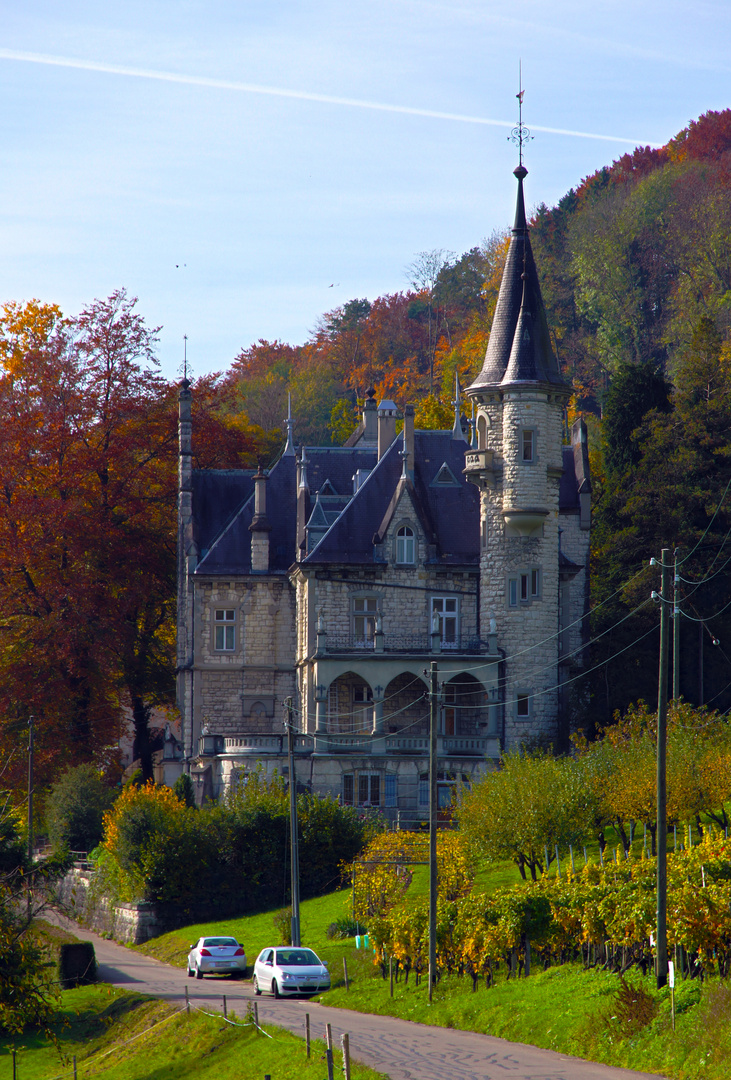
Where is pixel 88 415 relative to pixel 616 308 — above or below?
below

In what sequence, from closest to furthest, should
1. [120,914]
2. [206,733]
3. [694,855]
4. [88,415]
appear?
[694,855] → [120,914] → [206,733] → [88,415]

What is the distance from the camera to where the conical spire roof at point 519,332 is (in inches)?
2195

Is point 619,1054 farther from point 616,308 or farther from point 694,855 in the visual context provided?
point 616,308

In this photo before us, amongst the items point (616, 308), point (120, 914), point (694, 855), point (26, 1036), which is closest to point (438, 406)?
point (616, 308)

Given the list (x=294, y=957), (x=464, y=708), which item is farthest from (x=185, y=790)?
(x=294, y=957)

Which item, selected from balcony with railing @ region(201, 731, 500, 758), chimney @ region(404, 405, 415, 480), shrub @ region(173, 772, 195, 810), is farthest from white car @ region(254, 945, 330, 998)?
chimney @ region(404, 405, 415, 480)

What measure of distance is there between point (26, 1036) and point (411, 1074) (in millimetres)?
19262

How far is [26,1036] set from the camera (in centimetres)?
4034

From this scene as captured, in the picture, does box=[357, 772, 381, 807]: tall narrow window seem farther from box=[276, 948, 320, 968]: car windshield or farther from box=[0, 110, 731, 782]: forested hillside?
box=[276, 948, 320, 968]: car windshield

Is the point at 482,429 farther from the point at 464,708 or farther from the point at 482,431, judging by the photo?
the point at 464,708

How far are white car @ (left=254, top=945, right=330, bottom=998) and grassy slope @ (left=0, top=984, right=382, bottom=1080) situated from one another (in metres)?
2.20

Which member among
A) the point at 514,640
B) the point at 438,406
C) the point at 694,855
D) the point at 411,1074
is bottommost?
the point at 411,1074

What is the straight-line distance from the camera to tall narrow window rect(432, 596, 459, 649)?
5600cm

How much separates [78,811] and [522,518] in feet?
66.2
